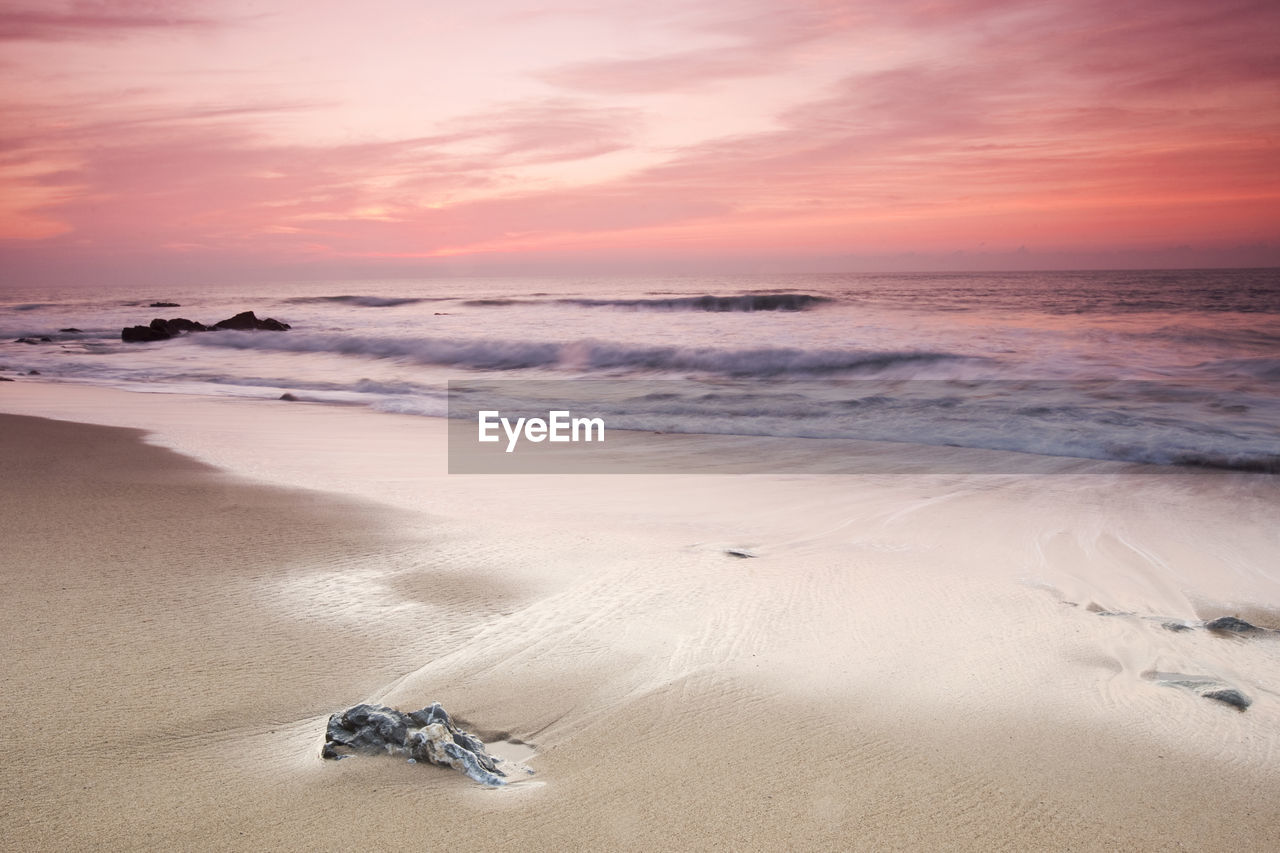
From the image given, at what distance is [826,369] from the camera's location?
16984 mm

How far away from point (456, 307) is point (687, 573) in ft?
142

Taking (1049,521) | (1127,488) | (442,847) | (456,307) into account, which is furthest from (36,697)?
(456,307)

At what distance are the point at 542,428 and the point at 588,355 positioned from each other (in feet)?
36.1

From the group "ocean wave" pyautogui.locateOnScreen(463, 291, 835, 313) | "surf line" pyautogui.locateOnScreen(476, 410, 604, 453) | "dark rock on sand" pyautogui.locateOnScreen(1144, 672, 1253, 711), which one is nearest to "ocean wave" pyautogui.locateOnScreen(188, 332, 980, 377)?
"surf line" pyautogui.locateOnScreen(476, 410, 604, 453)

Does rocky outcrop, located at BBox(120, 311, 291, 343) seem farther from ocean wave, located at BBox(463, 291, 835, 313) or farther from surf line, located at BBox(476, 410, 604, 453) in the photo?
surf line, located at BBox(476, 410, 604, 453)

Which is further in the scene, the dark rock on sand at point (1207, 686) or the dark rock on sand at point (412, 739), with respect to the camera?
the dark rock on sand at point (1207, 686)

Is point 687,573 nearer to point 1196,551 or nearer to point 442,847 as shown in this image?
point 442,847

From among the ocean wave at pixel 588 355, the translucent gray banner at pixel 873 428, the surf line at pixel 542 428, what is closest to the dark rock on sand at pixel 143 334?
the ocean wave at pixel 588 355

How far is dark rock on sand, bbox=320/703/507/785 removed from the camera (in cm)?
205

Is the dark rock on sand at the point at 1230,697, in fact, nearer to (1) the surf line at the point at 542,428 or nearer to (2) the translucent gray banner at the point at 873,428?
(2) the translucent gray banner at the point at 873,428

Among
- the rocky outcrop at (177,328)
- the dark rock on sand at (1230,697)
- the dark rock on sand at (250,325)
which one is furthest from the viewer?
the dark rock on sand at (250,325)

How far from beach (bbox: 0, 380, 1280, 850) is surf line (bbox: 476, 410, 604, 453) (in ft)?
10.7

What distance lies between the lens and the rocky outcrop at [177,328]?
25.9 metres

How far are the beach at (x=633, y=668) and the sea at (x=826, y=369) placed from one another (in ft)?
14.3
